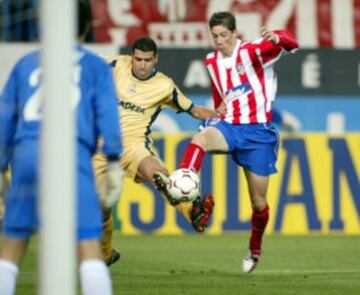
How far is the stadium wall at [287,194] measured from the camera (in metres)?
15.6

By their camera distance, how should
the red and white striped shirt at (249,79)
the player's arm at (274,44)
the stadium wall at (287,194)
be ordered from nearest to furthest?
the player's arm at (274,44), the red and white striped shirt at (249,79), the stadium wall at (287,194)

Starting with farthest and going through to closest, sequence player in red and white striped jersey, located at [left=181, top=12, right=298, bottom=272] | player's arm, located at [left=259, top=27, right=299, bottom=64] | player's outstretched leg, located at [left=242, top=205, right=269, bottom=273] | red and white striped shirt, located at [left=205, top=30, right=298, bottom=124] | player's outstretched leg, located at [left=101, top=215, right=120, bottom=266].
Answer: red and white striped shirt, located at [left=205, top=30, right=298, bottom=124]
player's outstretched leg, located at [left=242, top=205, right=269, bottom=273]
player in red and white striped jersey, located at [left=181, top=12, right=298, bottom=272]
player's arm, located at [left=259, top=27, right=299, bottom=64]
player's outstretched leg, located at [left=101, top=215, right=120, bottom=266]

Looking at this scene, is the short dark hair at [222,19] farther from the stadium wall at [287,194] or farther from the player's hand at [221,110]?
the stadium wall at [287,194]

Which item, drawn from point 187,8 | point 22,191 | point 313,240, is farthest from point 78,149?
point 187,8

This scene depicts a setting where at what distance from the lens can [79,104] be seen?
5824 millimetres

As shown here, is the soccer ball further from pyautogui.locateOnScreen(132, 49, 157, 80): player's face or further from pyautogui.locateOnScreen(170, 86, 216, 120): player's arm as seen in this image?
pyautogui.locateOnScreen(132, 49, 157, 80): player's face

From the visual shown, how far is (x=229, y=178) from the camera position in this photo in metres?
15.8

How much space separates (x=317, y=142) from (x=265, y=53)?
5.19 metres

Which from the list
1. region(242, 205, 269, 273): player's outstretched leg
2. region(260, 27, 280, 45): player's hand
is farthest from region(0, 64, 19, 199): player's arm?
region(242, 205, 269, 273): player's outstretched leg

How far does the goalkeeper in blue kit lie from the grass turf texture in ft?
9.47

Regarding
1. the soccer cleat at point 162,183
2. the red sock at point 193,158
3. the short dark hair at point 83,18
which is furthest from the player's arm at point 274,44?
the short dark hair at point 83,18

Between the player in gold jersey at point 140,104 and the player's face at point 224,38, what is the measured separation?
56 cm

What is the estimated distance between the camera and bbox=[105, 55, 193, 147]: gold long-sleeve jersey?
10352 millimetres

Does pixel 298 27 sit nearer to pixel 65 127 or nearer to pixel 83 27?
pixel 83 27
